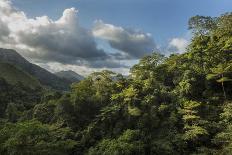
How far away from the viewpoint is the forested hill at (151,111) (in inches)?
1528

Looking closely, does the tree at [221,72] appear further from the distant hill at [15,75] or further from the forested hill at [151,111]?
→ the distant hill at [15,75]

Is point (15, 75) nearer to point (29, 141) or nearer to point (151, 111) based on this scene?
point (151, 111)

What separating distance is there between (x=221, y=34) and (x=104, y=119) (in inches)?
893

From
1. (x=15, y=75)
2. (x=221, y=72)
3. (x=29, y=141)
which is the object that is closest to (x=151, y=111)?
(x=221, y=72)

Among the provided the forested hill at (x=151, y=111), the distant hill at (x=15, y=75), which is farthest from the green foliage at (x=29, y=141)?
the distant hill at (x=15, y=75)

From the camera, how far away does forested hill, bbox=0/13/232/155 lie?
127 feet

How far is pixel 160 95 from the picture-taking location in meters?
46.3

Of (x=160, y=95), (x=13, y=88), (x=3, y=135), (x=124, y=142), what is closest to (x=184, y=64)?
(x=160, y=95)

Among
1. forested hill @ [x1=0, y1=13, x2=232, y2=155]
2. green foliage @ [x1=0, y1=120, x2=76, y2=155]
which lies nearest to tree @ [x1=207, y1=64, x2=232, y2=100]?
forested hill @ [x1=0, y1=13, x2=232, y2=155]

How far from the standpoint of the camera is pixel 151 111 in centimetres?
4425

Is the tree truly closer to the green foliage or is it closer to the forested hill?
the forested hill

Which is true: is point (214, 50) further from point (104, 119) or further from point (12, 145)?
point (12, 145)

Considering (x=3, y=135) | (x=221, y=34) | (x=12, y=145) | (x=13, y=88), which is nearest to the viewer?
(x=12, y=145)

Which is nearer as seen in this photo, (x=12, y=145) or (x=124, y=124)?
(x=12, y=145)
